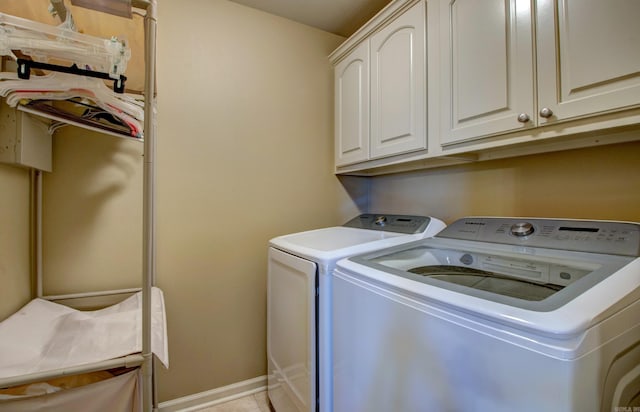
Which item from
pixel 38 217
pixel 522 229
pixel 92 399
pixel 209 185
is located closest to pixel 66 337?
pixel 92 399

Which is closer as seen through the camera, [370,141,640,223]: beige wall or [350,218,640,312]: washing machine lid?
[350,218,640,312]: washing machine lid

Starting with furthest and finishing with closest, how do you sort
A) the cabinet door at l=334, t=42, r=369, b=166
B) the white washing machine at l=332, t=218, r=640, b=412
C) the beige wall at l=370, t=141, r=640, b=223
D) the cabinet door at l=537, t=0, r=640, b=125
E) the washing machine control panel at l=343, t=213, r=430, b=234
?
the cabinet door at l=334, t=42, r=369, b=166 < the washing machine control panel at l=343, t=213, r=430, b=234 < the beige wall at l=370, t=141, r=640, b=223 < the cabinet door at l=537, t=0, r=640, b=125 < the white washing machine at l=332, t=218, r=640, b=412

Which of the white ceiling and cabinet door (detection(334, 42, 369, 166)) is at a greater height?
the white ceiling

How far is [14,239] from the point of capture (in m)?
1.18

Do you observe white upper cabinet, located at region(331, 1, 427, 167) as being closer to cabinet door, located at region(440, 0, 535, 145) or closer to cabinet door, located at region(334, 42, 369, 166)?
cabinet door, located at region(334, 42, 369, 166)

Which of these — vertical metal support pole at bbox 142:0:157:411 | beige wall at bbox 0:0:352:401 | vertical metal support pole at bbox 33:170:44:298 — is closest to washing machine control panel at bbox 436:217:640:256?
beige wall at bbox 0:0:352:401

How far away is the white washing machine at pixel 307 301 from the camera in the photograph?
1.17m

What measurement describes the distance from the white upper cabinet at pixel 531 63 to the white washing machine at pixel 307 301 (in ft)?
2.05

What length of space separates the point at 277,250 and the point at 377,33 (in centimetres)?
138

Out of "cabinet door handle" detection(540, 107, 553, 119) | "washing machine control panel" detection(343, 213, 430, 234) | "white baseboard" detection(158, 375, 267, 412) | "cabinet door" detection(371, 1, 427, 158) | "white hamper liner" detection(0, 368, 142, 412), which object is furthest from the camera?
"white baseboard" detection(158, 375, 267, 412)

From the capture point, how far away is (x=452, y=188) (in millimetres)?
1723

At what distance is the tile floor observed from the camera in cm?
175

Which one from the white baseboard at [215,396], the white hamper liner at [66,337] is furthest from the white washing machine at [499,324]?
the white baseboard at [215,396]

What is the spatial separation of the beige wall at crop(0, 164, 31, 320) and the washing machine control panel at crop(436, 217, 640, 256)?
1.81 m
